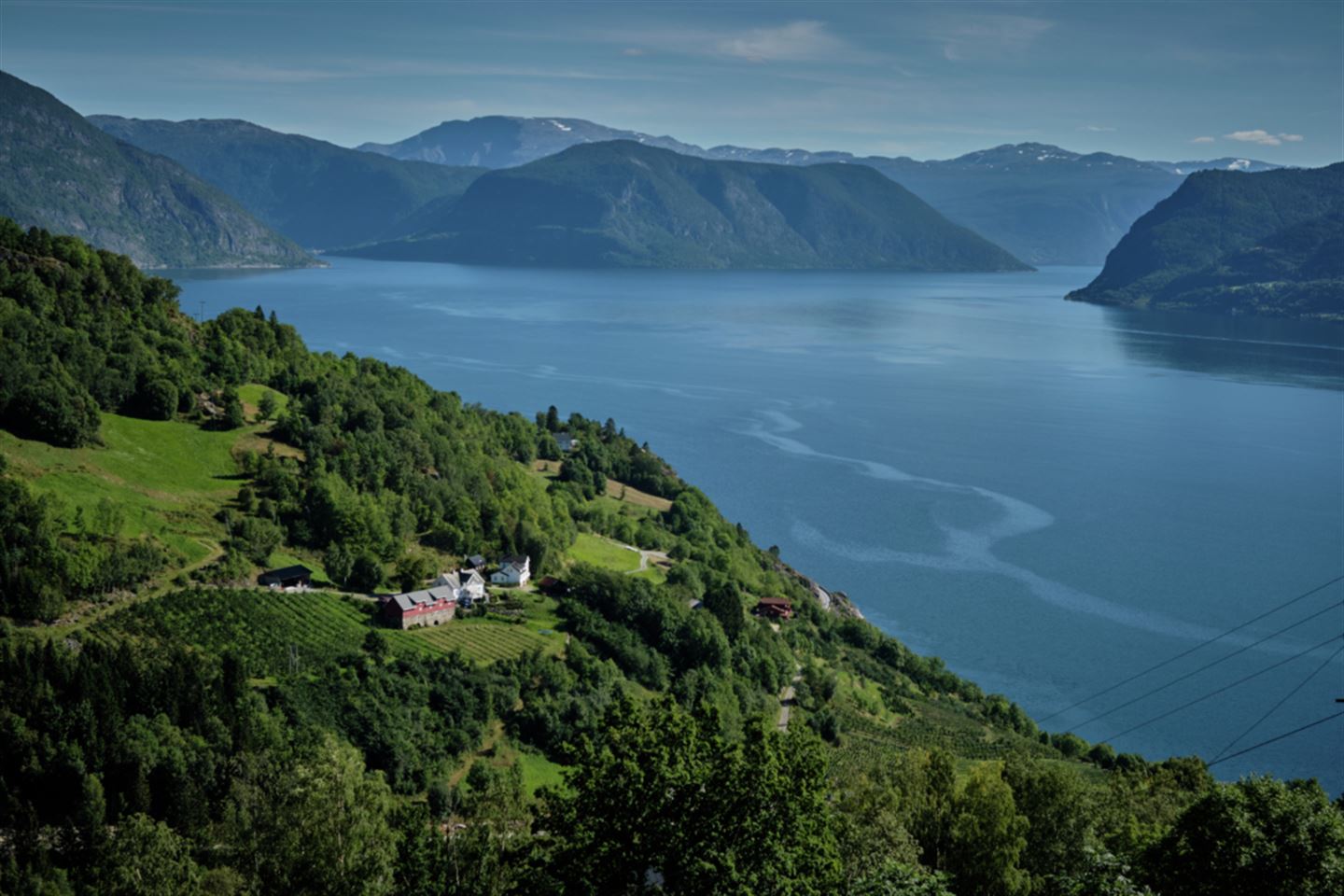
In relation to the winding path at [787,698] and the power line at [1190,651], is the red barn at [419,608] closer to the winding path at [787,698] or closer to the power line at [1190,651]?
the winding path at [787,698]

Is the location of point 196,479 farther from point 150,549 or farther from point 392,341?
point 392,341

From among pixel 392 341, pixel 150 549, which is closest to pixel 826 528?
pixel 150 549

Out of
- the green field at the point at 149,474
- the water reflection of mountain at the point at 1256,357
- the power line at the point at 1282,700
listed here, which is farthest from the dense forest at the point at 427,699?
the water reflection of mountain at the point at 1256,357

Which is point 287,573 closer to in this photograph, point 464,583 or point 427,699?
point 464,583

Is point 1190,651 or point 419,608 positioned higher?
point 419,608

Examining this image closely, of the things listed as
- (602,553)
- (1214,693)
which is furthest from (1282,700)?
(602,553)

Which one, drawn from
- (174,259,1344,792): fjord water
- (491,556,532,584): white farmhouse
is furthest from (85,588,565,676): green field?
(174,259,1344,792): fjord water

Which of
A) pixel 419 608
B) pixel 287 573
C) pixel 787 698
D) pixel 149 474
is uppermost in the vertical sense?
pixel 149 474

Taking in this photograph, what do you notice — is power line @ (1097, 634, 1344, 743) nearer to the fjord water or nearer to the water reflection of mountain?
the fjord water
